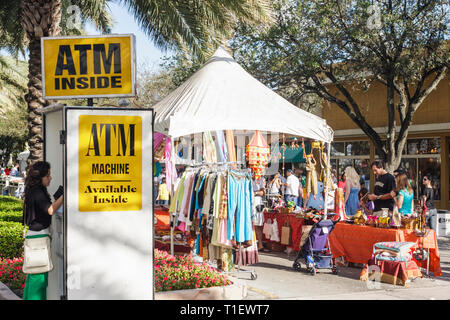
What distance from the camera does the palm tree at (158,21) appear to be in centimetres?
1062

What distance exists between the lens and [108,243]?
5449mm

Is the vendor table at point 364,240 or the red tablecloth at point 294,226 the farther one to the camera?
the red tablecloth at point 294,226

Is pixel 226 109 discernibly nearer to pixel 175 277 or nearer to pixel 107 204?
pixel 175 277

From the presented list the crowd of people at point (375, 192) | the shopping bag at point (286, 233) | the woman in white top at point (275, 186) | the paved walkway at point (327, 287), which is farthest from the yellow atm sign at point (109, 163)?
the woman in white top at point (275, 186)

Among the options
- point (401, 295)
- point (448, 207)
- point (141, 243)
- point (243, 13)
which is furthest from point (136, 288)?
point (448, 207)

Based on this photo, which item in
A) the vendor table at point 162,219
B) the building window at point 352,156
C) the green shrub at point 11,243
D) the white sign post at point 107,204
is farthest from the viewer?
the building window at point 352,156

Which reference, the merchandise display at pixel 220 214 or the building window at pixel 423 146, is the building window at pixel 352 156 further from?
the merchandise display at pixel 220 214

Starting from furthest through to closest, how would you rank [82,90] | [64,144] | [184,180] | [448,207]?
[448,207] → [184,180] → [82,90] → [64,144]

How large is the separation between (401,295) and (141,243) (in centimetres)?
443

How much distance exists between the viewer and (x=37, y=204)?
5.88 metres

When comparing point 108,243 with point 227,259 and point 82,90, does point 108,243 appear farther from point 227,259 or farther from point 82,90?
point 227,259

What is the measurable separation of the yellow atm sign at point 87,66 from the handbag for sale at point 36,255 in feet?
5.14

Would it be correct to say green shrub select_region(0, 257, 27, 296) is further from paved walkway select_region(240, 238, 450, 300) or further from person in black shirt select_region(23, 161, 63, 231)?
paved walkway select_region(240, 238, 450, 300)

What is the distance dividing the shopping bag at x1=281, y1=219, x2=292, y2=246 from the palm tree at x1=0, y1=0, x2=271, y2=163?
473 centimetres
